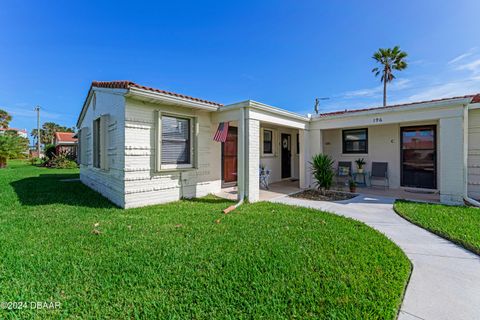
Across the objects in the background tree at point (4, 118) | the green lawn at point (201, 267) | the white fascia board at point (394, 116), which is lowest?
the green lawn at point (201, 267)

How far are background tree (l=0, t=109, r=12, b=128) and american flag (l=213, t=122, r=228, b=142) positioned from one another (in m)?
45.5

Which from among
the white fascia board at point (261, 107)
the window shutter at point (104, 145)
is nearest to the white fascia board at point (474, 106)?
the white fascia board at point (261, 107)

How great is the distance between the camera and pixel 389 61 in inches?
830

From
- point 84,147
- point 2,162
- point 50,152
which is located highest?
point 50,152

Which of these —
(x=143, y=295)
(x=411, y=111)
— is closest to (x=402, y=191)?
(x=411, y=111)

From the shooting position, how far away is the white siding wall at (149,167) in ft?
19.4

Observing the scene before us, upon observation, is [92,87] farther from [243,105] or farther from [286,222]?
[286,222]

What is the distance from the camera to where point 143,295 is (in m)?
2.33

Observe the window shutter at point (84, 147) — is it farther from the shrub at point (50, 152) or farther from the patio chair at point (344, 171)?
the shrub at point (50, 152)

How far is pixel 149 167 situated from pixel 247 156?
116 inches

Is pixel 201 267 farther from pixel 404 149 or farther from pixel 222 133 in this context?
pixel 404 149

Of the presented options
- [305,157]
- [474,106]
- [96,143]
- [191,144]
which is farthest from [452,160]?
[96,143]

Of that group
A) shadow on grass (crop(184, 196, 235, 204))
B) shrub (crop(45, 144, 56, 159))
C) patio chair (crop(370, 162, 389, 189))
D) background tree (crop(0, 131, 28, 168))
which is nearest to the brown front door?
shadow on grass (crop(184, 196, 235, 204))

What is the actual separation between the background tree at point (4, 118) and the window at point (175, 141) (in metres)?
44.8
